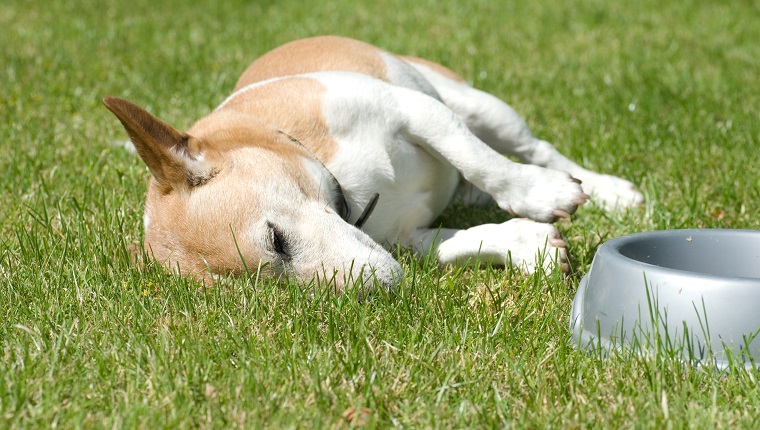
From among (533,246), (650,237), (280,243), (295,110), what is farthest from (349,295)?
(295,110)

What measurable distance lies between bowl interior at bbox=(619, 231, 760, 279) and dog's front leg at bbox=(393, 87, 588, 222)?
0.60 m

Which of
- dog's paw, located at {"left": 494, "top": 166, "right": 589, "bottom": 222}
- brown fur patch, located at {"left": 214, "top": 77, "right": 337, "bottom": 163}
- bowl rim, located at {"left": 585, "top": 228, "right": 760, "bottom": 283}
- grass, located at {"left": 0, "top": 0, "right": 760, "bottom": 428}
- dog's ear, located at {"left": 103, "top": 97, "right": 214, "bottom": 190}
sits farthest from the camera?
brown fur patch, located at {"left": 214, "top": 77, "right": 337, "bottom": 163}

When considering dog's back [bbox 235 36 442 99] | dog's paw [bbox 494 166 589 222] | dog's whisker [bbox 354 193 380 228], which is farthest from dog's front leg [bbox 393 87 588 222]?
dog's back [bbox 235 36 442 99]

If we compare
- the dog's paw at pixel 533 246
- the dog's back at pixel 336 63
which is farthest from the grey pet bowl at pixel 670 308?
the dog's back at pixel 336 63

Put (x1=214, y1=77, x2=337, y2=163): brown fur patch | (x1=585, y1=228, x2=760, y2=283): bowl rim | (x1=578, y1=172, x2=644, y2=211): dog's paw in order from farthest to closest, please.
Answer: (x1=578, y1=172, x2=644, y2=211): dog's paw, (x1=214, y1=77, x2=337, y2=163): brown fur patch, (x1=585, y1=228, x2=760, y2=283): bowl rim

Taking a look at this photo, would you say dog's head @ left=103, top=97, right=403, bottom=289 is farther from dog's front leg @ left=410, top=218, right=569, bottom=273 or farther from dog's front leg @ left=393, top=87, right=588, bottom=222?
dog's front leg @ left=393, top=87, right=588, bottom=222

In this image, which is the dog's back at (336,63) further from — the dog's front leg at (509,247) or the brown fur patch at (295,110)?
the dog's front leg at (509,247)

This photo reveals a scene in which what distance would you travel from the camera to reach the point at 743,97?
5.79 meters

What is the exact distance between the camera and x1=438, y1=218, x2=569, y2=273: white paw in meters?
3.13

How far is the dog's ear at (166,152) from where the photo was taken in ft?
9.34

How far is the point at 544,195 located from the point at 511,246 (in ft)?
0.85

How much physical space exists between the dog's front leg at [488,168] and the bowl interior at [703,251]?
603mm

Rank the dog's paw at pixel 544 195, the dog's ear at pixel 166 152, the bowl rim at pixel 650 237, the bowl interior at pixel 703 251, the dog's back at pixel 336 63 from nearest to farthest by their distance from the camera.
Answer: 1. the bowl rim at pixel 650 237
2. the bowl interior at pixel 703 251
3. the dog's ear at pixel 166 152
4. the dog's paw at pixel 544 195
5. the dog's back at pixel 336 63

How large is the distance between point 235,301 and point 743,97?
14.0 ft
